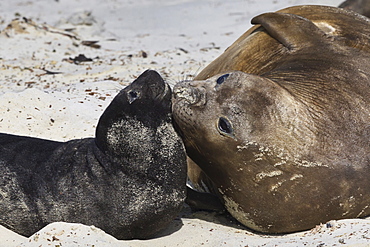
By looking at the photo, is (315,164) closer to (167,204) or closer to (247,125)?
(247,125)

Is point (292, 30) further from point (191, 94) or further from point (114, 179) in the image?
point (114, 179)

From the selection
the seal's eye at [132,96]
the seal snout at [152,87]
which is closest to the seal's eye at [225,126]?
the seal snout at [152,87]

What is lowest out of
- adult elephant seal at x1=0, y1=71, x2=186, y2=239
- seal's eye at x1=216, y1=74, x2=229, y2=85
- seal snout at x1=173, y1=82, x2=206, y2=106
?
adult elephant seal at x1=0, y1=71, x2=186, y2=239

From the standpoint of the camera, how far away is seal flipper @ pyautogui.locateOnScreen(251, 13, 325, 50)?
472cm

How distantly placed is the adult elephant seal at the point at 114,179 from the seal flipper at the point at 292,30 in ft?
4.49

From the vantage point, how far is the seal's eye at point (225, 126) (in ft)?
12.3

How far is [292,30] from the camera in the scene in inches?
191

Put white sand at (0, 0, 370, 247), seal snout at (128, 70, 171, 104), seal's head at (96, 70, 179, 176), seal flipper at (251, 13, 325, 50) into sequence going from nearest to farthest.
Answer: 1. white sand at (0, 0, 370, 247)
2. seal's head at (96, 70, 179, 176)
3. seal snout at (128, 70, 171, 104)
4. seal flipper at (251, 13, 325, 50)

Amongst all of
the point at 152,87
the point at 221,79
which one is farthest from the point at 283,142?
the point at 152,87

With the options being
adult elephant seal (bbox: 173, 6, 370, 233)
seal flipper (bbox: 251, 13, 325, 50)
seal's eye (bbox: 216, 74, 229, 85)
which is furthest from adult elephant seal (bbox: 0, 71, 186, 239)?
seal flipper (bbox: 251, 13, 325, 50)

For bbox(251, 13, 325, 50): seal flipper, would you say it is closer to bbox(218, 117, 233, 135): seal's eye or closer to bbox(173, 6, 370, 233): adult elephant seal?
bbox(173, 6, 370, 233): adult elephant seal

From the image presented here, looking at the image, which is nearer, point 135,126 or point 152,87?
point 135,126

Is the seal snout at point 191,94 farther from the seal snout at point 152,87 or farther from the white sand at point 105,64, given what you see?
the white sand at point 105,64

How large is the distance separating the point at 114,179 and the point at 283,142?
101 cm
